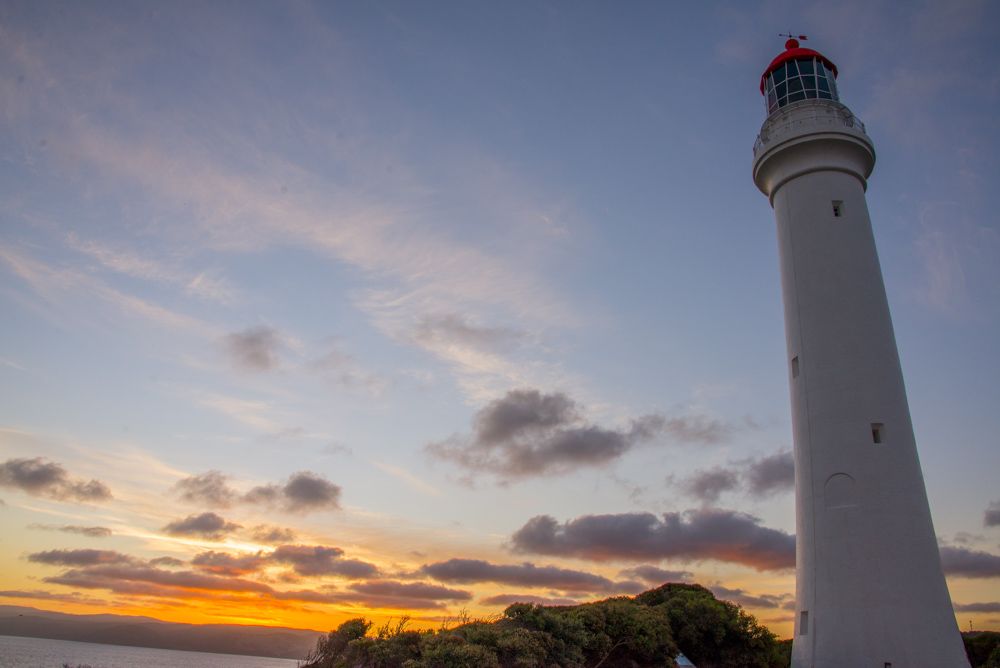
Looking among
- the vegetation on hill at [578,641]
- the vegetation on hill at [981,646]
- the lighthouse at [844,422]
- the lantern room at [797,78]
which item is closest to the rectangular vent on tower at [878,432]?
the lighthouse at [844,422]

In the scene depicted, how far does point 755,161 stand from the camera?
25.6m

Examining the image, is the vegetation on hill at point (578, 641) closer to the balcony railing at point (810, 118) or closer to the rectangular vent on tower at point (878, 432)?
the rectangular vent on tower at point (878, 432)

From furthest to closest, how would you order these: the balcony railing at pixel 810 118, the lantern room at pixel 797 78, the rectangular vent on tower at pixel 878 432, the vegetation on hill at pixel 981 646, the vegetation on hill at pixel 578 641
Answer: the vegetation on hill at pixel 981 646
the lantern room at pixel 797 78
the balcony railing at pixel 810 118
the rectangular vent on tower at pixel 878 432
the vegetation on hill at pixel 578 641

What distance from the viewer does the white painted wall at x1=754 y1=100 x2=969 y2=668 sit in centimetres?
1828

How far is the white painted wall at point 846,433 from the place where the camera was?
18281 millimetres

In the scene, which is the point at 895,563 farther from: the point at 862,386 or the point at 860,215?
the point at 860,215

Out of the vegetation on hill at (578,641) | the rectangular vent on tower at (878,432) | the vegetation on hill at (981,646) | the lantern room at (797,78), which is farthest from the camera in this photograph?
the vegetation on hill at (981,646)

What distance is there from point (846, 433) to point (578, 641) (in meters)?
11.1

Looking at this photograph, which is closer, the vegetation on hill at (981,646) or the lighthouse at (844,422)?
the lighthouse at (844,422)

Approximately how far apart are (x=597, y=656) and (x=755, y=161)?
20.1 m

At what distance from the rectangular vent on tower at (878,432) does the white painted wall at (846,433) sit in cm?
12

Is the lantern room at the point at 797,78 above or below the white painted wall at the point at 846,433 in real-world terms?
above

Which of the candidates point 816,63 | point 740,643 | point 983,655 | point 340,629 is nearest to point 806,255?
point 816,63

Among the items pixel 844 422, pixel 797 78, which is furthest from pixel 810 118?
pixel 844 422
